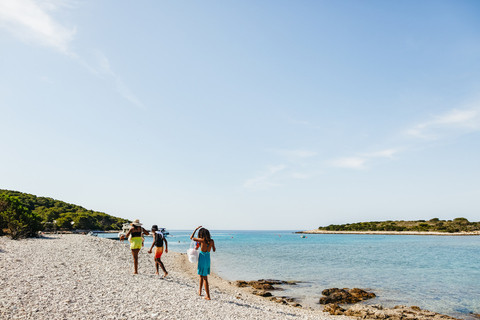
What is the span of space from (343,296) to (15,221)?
3429cm

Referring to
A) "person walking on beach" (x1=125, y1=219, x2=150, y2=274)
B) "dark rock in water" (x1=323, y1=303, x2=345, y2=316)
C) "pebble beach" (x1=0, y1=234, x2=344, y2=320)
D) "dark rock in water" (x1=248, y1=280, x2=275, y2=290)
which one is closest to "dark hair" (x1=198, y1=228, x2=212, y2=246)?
"pebble beach" (x1=0, y1=234, x2=344, y2=320)

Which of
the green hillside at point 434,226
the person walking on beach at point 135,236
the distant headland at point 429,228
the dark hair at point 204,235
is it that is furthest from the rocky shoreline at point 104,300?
the green hillside at point 434,226

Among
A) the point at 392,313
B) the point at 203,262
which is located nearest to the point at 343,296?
the point at 392,313

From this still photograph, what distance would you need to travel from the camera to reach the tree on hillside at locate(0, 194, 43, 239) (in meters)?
31.5

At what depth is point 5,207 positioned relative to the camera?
116 ft

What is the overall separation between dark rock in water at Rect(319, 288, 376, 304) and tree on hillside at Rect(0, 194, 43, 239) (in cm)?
3058

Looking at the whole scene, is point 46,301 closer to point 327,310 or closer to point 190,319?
point 190,319

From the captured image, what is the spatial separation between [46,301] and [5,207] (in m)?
34.8

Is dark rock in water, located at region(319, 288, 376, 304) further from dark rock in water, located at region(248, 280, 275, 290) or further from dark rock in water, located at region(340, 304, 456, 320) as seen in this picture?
dark rock in water, located at region(248, 280, 275, 290)

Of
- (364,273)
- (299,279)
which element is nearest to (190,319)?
(299,279)

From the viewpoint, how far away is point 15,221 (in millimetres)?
32031

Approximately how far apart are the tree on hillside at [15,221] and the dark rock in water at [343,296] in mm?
30579

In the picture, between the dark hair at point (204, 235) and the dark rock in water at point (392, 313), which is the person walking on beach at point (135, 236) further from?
the dark rock in water at point (392, 313)

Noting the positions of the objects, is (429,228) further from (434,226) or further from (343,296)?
(343,296)
